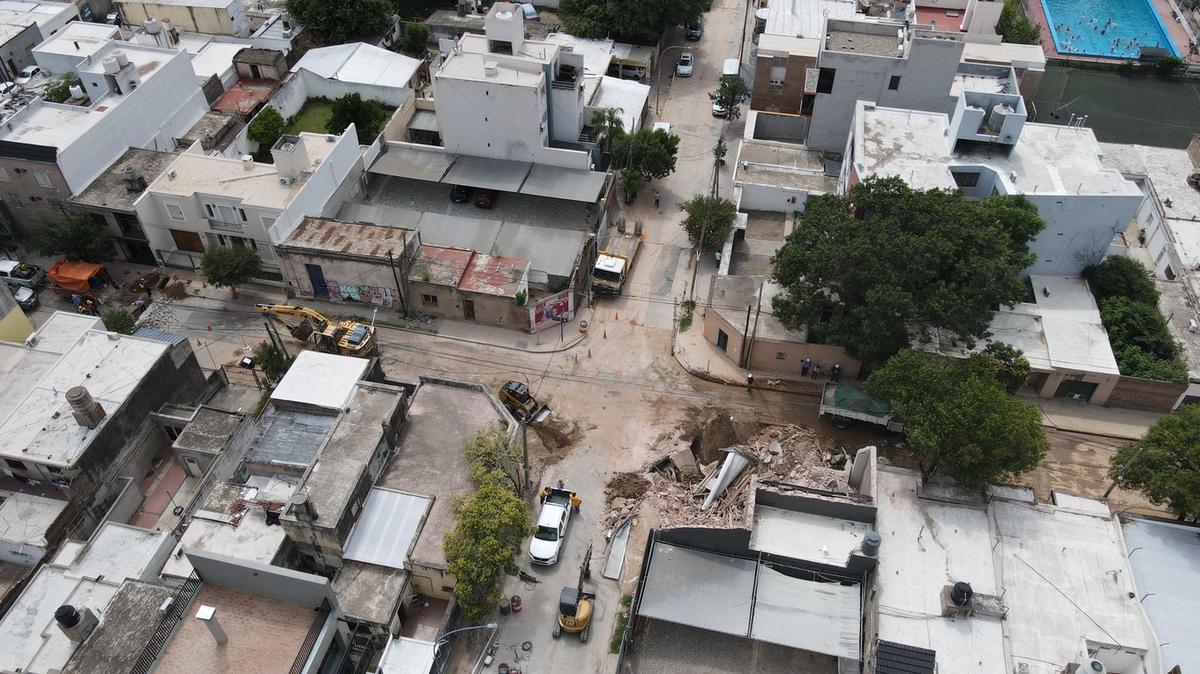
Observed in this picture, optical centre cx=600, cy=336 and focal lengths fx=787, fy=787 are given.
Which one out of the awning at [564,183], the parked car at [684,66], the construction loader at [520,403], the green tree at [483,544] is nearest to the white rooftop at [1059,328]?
the construction loader at [520,403]

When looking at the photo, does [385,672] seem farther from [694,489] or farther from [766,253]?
[766,253]

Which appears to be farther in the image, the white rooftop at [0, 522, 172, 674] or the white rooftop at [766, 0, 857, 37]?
the white rooftop at [766, 0, 857, 37]

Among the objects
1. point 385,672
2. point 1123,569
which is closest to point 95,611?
point 385,672

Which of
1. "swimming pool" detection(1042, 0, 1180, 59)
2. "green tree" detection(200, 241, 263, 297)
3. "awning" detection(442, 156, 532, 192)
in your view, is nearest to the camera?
"green tree" detection(200, 241, 263, 297)

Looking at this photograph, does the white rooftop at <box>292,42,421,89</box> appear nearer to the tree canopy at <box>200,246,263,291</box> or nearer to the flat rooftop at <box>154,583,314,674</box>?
the tree canopy at <box>200,246,263,291</box>

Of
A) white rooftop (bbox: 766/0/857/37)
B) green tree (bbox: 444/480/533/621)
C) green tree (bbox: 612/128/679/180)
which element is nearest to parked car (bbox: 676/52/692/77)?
white rooftop (bbox: 766/0/857/37)

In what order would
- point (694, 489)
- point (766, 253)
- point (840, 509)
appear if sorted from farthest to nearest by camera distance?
1. point (766, 253)
2. point (694, 489)
3. point (840, 509)
